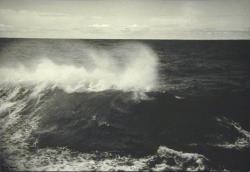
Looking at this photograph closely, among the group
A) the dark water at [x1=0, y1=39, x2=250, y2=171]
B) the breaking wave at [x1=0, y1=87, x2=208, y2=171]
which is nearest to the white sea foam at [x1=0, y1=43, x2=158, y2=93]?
the dark water at [x1=0, y1=39, x2=250, y2=171]

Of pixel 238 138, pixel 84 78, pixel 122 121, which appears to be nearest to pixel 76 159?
pixel 122 121

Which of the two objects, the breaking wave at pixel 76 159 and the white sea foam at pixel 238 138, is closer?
the breaking wave at pixel 76 159

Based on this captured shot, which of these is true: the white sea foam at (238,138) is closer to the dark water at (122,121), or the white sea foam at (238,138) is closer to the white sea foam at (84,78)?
the dark water at (122,121)

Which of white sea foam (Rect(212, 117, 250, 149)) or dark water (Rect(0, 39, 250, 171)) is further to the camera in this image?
white sea foam (Rect(212, 117, 250, 149))

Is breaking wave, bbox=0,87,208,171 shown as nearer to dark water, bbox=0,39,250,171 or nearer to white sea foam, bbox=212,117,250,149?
dark water, bbox=0,39,250,171

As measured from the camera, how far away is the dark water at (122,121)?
224 inches

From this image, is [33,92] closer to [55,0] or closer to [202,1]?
[55,0]

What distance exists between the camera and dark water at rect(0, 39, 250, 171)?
18.6 feet

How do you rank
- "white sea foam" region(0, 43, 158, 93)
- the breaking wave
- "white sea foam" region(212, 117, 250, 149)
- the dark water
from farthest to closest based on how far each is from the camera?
"white sea foam" region(0, 43, 158, 93) < "white sea foam" region(212, 117, 250, 149) < the dark water < the breaking wave

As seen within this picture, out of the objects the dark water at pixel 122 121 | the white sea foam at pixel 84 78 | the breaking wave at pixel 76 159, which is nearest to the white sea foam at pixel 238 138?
the dark water at pixel 122 121

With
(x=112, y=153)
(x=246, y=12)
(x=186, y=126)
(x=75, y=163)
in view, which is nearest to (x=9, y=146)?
(x=75, y=163)

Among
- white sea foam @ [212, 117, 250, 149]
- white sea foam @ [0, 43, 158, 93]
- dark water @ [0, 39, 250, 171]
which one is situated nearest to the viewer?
dark water @ [0, 39, 250, 171]

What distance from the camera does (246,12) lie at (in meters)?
8.98

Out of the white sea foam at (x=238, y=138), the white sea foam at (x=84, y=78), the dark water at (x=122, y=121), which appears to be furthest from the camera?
the white sea foam at (x=84, y=78)
